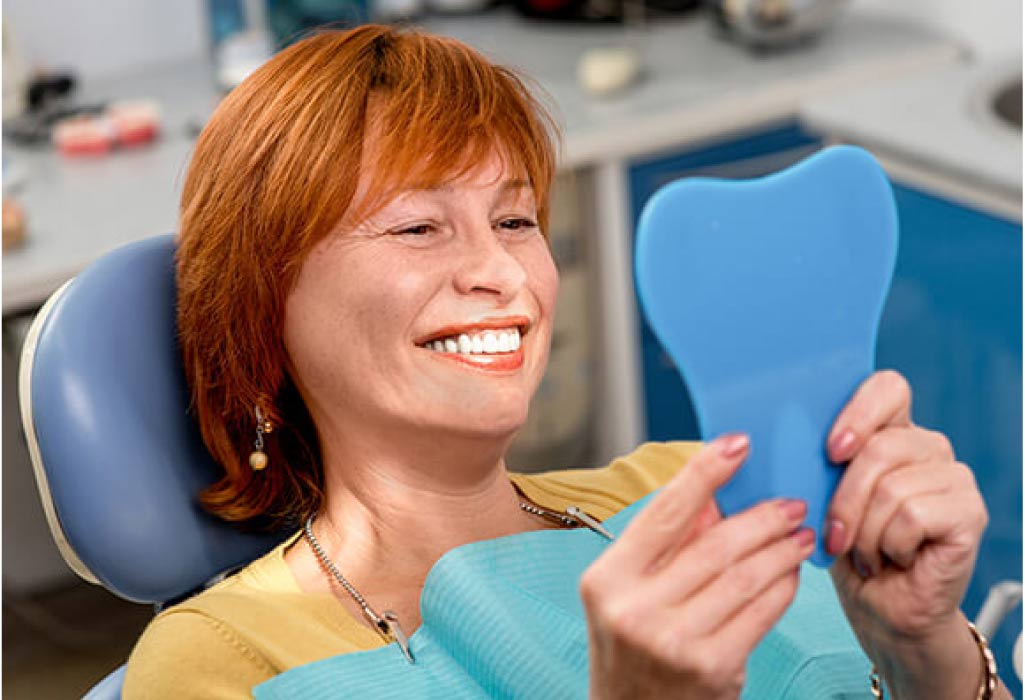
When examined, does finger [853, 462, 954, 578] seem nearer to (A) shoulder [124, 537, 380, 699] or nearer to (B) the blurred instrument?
(A) shoulder [124, 537, 380, 699]

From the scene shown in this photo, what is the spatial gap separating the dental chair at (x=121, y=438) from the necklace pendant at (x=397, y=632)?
0.70ft

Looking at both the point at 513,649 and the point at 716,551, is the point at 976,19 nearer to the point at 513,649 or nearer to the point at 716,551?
the point at 513,649

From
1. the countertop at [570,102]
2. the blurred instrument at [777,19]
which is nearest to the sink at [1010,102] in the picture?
the countertop at [570,102]

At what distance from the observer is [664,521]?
898 millimetres

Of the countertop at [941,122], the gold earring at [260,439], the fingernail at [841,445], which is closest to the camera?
the fingernail at [841,445]

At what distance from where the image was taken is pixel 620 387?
8.59ft

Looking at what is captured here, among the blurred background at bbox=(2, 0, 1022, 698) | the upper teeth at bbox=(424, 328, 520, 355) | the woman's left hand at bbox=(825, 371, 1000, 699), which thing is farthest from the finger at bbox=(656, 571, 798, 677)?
the blurred background at bbox=(2, 0, 1022, 698)

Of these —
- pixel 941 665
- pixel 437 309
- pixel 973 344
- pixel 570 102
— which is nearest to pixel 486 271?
pixel 437 309

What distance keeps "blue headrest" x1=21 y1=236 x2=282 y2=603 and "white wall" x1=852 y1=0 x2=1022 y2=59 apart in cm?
171

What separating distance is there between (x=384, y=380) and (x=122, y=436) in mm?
274

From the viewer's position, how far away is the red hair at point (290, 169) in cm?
119

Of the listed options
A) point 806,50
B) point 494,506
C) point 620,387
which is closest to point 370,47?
point 494,506

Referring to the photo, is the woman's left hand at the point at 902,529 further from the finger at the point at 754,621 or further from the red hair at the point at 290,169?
the red hair at the point at 290,169

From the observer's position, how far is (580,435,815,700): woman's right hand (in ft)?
2.95
